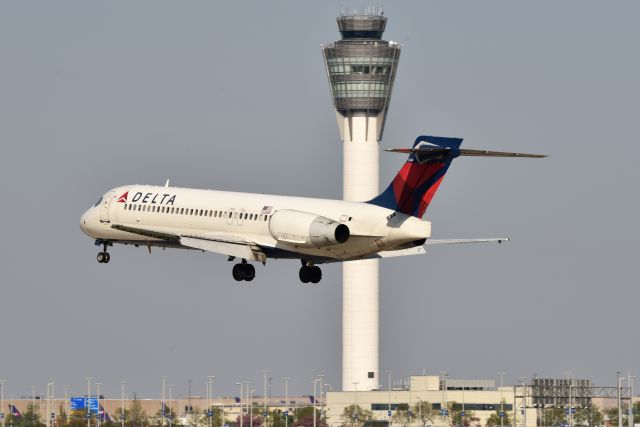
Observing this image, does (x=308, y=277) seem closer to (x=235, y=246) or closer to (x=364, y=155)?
(x=235, y=246)

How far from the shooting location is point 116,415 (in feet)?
558

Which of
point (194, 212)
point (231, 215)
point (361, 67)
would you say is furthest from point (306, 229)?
point (361, 67)

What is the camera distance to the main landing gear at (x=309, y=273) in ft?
259

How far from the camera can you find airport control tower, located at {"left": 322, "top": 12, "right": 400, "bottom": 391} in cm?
17112

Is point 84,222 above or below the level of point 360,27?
below

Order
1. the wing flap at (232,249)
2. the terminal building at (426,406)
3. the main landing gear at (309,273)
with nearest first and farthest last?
the wing flap at (232,249) < the main landing gear at (309,273) < the terminal building at (426,406)

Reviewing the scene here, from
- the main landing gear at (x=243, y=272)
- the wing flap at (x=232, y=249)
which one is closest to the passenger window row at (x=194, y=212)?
the wing flap at (x=232, y=249)

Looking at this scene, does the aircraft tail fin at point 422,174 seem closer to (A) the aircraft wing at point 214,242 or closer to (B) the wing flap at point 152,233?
(A) the aircraft wing at point 214,242

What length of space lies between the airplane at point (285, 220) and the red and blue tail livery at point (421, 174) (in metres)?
0.04

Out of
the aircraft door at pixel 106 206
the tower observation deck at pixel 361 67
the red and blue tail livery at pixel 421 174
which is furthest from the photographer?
the tower observation deck at pixel 361 67

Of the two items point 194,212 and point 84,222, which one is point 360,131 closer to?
point 84,222

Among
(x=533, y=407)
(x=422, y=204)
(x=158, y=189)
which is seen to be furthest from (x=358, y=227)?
(x=533, y=407)

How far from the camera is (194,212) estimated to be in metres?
78.6

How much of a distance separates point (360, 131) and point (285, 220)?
99362 millimetres
